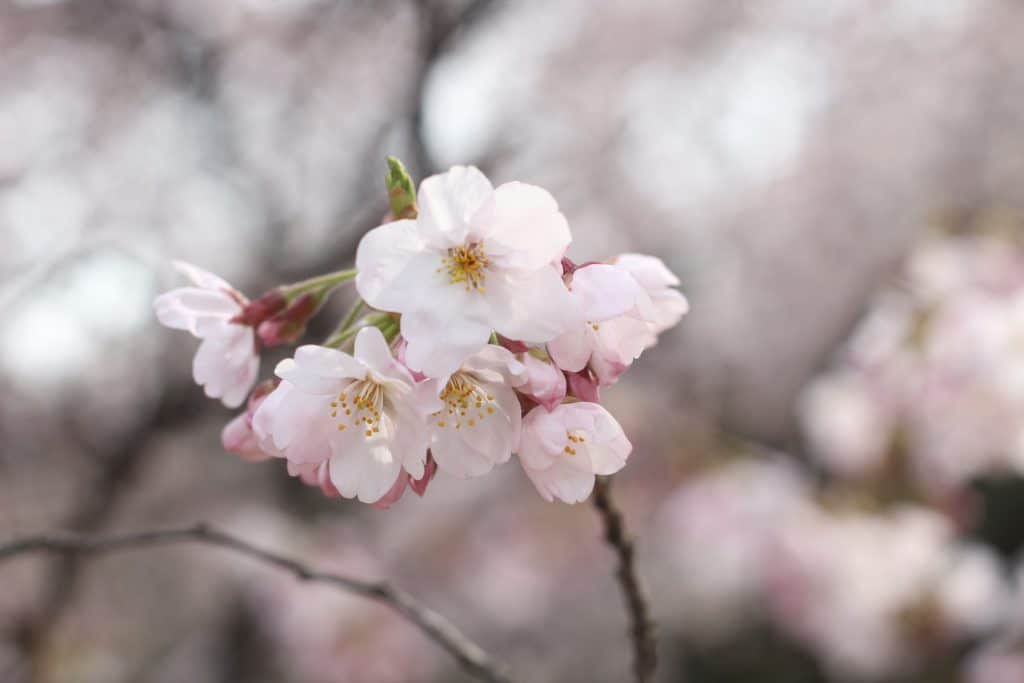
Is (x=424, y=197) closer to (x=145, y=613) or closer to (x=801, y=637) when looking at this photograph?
(x=801, y=637)

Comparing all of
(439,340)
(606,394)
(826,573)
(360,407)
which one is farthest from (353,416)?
(606,394)

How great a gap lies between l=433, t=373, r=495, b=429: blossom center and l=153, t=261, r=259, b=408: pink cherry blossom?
0.19 metres

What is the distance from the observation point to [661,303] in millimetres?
723

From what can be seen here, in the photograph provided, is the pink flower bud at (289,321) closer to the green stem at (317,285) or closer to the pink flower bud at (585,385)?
the green stem at (317,285)

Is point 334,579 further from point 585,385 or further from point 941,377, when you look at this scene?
point 941,377

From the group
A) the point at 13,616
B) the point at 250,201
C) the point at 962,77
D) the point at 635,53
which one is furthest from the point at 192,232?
the point at 962,77

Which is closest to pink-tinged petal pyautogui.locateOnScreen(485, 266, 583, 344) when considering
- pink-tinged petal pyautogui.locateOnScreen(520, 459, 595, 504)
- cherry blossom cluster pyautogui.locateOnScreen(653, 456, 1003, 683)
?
pink-tinged petal pyautogui.locateOnScreen(520, 459, 595, 504)

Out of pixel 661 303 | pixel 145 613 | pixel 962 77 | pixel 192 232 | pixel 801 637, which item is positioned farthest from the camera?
pixel 962 77

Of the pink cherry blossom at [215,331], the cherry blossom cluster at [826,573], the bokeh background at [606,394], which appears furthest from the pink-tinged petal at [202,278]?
the cherry blossom cluster at [826,573]

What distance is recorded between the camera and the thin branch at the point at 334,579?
2.64 feet

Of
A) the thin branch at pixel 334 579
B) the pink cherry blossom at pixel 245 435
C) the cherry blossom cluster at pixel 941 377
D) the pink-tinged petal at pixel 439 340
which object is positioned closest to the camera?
the pink-tinged petal at pixel 439 340

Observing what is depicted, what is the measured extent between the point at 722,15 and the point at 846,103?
1.29 m

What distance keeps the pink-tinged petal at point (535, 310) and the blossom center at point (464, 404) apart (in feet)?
0.18

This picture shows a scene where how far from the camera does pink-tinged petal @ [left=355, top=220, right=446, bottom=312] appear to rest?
576 millimetres
